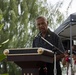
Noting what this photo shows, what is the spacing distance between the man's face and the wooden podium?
1.70ft

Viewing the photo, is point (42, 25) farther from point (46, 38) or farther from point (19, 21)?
point (19, 21)

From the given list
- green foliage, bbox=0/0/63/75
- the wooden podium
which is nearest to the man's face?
the wooden podium

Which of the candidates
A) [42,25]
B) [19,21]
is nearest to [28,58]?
[42,25]

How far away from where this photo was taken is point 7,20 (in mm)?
19312

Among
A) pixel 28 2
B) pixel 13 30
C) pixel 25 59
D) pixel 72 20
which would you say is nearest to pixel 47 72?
pixel 25 59

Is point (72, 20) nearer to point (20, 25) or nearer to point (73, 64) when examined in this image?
point (73, 64)

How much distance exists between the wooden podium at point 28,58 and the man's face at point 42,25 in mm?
517

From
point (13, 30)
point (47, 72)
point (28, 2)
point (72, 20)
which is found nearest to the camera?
point (47, 72)

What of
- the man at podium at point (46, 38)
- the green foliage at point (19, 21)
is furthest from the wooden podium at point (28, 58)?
the green foliage at point (19, 21)

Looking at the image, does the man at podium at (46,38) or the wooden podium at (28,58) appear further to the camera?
the man at podium at (46,38)

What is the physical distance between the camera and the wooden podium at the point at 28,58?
2490mm

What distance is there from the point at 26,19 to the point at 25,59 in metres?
17.5

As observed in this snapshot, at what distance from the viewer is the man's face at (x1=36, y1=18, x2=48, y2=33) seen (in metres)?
3.10

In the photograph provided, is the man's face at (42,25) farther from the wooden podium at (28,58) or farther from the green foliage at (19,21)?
the green foliage at (19,21)
